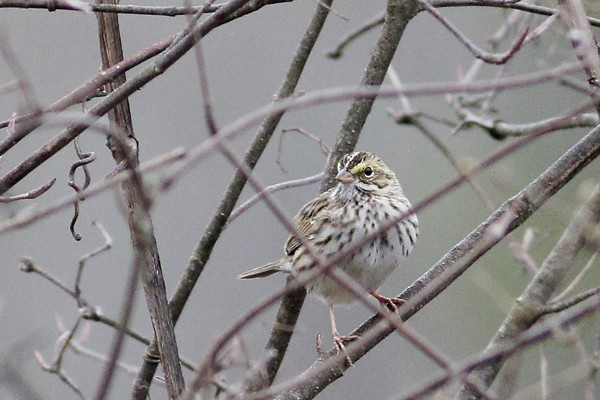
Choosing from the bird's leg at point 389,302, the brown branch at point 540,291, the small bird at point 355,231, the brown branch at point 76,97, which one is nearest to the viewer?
the brown branch at point 76,97

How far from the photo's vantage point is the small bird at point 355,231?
4371 millimetres

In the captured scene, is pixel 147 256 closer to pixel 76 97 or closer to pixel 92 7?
pixel 76 97

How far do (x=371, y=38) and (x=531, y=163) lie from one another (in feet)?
8.07

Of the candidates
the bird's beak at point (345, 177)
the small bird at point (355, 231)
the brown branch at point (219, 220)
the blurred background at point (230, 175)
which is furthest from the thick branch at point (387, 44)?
the blurred background at point (230, 175)

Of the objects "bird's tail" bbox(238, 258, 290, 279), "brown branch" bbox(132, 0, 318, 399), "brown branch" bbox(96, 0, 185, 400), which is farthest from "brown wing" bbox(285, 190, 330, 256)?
"brown branch" bbox(96, 0, 185, 400)

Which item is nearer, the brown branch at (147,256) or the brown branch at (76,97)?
the brown branch at (76,97)

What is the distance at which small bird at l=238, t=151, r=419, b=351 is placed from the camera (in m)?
4.37

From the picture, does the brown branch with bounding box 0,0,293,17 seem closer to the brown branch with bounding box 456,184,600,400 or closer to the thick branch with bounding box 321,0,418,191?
the thick branch with bounding box 321,0,418,191

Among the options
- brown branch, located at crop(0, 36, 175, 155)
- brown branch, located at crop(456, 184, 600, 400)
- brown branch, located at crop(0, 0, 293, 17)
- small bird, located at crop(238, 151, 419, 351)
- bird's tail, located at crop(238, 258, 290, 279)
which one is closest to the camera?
brown branch, located at crop(0, 36, 175, 155)

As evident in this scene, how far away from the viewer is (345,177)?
13.7 ft

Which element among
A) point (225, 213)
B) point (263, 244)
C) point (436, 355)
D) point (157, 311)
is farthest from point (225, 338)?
point (263, 244)

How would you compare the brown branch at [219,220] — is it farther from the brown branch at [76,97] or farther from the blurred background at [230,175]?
the blurred background at [230,175]

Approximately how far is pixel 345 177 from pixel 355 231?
1.38ft

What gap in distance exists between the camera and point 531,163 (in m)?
10.2
